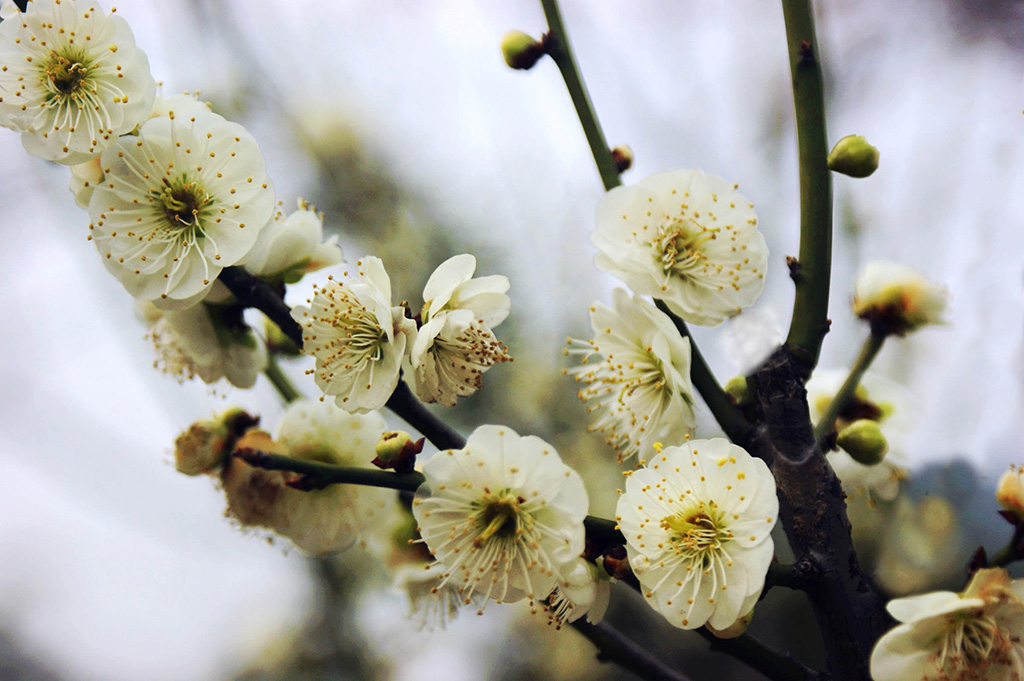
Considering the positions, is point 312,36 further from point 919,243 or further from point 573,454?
point 919,243

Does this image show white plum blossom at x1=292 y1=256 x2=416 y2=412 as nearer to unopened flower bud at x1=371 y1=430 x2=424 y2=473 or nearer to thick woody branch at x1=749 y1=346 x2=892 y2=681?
unopened flower bud at x1=371 y1=430 x2=424 y2=473

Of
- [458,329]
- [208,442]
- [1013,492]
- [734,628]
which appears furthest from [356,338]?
[1013,492]

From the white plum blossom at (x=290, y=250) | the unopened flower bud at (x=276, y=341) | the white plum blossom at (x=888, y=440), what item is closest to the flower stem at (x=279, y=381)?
the unopened flower bud at (x=276, y=341)

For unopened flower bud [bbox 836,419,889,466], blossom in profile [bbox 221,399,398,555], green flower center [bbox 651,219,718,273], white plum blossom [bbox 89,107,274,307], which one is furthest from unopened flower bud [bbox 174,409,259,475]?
unopened flower bud [bbox 836,419,889,466]

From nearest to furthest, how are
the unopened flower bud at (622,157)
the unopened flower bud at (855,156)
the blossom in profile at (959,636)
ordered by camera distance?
the blossom in profile at (959,636), the unopened flower bud at (855,156), the unopened flower bud at (622,157)

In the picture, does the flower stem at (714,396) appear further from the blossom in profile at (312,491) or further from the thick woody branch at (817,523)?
the blossom in profile at (312,491)

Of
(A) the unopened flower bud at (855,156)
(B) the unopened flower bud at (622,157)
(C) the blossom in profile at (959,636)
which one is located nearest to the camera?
(C) the blossom in profile at (959,636)

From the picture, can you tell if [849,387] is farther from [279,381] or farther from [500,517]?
[279,381]
